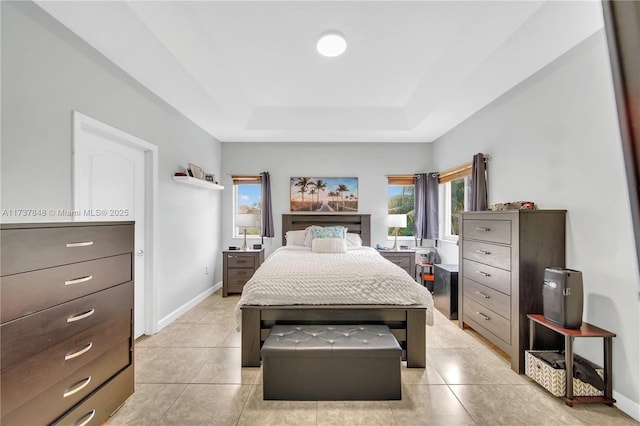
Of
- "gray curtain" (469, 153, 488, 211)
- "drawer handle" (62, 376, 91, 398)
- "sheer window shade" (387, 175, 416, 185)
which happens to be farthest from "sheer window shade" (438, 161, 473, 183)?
"drawer handle" (62, 376, 91, 398)

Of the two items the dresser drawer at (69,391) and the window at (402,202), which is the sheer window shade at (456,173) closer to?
the window at (402,202)

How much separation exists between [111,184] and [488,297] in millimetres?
3727

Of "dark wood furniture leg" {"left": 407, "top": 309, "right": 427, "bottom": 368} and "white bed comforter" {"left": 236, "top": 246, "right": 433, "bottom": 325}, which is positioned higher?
"white bed comforter" {"left": 236, "top": 246, "right": 433, "bottom": 325}

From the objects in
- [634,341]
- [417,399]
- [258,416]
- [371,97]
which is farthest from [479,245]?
[258,416]

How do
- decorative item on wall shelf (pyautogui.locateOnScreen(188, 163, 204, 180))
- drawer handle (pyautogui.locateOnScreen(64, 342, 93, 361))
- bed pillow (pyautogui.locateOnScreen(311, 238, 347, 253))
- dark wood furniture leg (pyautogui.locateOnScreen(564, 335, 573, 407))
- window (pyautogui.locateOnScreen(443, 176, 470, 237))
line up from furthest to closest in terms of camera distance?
window (pyautogui.locateOnScreen(443, 176, 470, 237))
bed pillow (pyautogui.locateOnScreen(311, 238, 347, 253))
decorative item on wall shelf (pyautogui.locateOnScreen(188, 163, 204, 180))
dark wood furniture leg (pyautogui.locateOnScreen(564, 335, 573, 407))
drawer handle (pyautogui.locateOnScreen(64, 342, 93, 361))

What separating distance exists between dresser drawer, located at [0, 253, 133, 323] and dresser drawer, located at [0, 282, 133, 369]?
0.04 m

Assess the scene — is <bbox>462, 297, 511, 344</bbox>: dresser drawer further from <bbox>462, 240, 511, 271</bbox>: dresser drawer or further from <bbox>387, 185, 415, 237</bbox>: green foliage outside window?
<bbox>387, 185, 415, 237</bbox>: green foliage outside window

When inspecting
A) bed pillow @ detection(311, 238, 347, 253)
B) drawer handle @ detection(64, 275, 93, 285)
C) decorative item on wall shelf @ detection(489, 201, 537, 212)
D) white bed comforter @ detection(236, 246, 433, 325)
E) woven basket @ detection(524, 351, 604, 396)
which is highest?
decorative item on wall shelf @ detection(489, 201, 537, 212)

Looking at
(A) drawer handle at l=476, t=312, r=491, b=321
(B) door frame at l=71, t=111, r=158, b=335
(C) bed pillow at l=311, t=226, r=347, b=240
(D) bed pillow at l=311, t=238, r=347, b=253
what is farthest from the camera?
(C) bed pillow at l=311, t=226, r=347, b=240

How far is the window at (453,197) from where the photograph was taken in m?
4.01

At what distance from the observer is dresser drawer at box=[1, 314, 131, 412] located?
3.98ft

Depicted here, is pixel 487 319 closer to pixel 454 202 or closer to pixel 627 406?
pixel 627 406

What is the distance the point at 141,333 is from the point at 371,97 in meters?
3.90

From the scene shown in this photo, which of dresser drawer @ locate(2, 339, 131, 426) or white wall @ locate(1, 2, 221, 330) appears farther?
white wall @ locate(1, 2, 221, 330)
